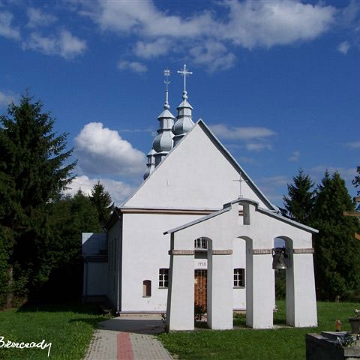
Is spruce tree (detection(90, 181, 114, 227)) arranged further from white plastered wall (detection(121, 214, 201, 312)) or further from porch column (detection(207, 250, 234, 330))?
porch column (detection(207, 250, 234, 330))

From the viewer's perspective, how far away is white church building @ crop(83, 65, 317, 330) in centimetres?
1647

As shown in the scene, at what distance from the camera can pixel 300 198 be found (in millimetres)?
43875

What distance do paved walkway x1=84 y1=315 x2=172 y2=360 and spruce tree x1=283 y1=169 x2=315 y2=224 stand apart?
25102 millimetres

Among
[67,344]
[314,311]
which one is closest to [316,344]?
[67,344]

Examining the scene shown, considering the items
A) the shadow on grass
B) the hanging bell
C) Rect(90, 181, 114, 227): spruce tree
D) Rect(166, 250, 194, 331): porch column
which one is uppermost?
Rect(90, 181, 114, 227): spruce tree

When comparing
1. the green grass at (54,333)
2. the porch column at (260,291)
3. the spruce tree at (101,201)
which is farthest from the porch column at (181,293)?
the spruce tree at (101,201)

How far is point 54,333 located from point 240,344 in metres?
5.87

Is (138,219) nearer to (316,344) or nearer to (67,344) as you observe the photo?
(67,344)

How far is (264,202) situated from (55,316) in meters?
11.0

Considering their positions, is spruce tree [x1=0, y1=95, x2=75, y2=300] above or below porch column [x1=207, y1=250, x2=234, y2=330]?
above

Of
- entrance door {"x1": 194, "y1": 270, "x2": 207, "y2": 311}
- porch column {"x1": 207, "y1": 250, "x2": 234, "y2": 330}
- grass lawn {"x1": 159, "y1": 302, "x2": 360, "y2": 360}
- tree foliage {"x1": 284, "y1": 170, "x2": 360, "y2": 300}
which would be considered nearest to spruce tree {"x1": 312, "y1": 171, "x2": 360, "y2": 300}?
tree foliage {"x1": 284, "y1": 170, "x2": 360, "y2": 300}

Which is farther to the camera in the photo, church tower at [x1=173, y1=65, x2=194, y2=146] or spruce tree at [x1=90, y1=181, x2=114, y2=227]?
spruce tree at [x1=90, y1=181, x2=114, y2=227]

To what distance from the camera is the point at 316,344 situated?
879 cm

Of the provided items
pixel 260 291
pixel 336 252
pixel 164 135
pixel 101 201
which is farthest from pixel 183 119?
pixel 101 201
